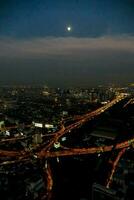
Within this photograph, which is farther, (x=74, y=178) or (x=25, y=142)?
(x=25, y=142)

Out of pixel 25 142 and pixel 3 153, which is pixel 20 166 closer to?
pixel 3 153

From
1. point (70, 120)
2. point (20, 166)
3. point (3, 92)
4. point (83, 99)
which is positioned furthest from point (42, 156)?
point (3, 92)

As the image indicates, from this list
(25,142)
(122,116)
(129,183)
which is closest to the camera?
(129,183)

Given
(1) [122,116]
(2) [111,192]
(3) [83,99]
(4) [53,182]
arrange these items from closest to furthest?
1. (2) [111,192]
2. (4) [53,182]
3. (1) [122,116]
4. (3) [83,99]

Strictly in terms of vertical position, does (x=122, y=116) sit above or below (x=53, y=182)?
above

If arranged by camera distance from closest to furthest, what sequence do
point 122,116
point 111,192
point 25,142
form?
point 111,192, point 25,142, point 122,116

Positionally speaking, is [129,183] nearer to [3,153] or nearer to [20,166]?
[20,166]

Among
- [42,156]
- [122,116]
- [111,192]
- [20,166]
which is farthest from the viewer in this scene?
[122,116]

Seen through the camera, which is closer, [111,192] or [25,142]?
[111,192]

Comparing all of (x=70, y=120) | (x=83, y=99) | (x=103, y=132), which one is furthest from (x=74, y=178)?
(x=83, y=99)
